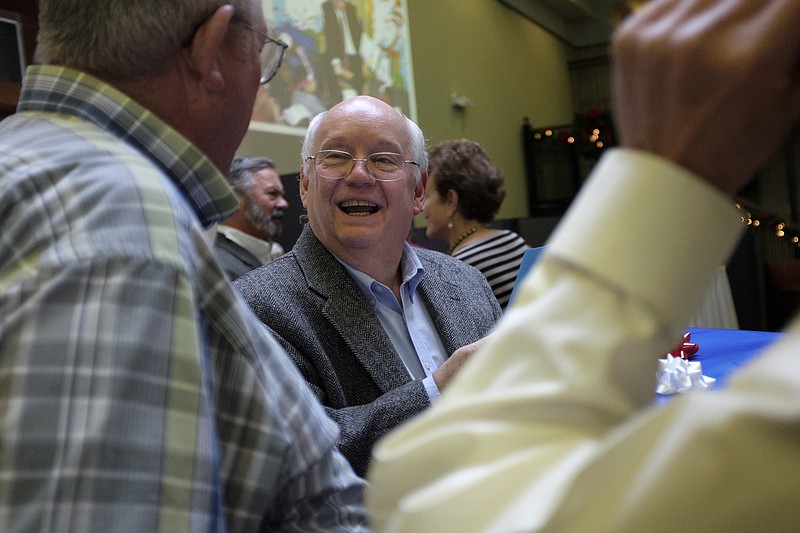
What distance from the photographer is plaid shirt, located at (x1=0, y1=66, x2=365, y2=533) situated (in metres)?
0.67

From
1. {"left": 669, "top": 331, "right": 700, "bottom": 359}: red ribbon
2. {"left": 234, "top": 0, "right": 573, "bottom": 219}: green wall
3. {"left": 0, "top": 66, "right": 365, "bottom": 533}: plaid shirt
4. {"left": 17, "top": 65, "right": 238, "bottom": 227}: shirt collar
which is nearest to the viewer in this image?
{"left": 0, "top": 66, "right": 365, "bottom": 533}: plaid shirt

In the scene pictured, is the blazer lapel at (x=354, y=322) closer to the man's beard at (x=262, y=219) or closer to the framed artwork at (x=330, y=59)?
the man's beard at (x=262, y=219)

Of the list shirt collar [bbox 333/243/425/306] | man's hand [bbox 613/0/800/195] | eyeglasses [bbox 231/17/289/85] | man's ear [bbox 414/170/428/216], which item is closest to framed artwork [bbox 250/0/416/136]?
man's ear [bbox 414/170/428/216]

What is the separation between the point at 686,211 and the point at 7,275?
0.61m

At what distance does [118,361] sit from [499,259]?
2630 millimetres

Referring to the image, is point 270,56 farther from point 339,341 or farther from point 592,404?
point 592,404

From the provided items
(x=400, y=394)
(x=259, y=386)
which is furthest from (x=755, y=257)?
(x=259, y=386)

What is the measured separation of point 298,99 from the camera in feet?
18.4

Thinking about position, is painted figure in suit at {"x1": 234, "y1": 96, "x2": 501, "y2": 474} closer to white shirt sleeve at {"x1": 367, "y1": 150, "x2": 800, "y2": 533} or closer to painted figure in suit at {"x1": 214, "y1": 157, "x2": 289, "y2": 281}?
white shirt sleeve at {"x1": 367, "y1": 150, "x2": 800, "y2": 533}

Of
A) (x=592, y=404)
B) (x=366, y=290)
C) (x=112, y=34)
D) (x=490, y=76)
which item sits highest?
(x=490, y=76)

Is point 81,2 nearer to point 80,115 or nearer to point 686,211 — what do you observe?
point 80,115

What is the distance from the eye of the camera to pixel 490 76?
9.70 meters

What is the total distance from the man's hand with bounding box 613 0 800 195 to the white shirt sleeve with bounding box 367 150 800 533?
20mm

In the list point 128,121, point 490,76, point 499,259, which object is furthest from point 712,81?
point 490,76
